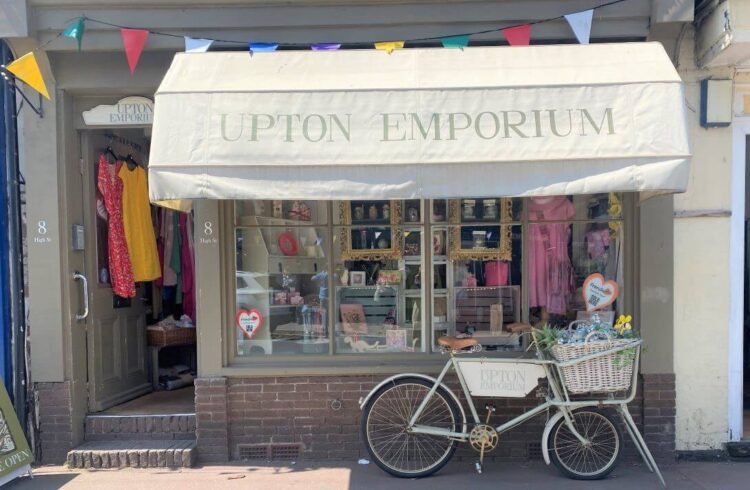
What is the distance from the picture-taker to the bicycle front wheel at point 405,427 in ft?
14.2

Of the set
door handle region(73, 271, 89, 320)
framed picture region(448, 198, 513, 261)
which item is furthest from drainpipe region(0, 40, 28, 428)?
framed picture region(448, 198, 513, 261)

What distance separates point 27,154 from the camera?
15.5 ft

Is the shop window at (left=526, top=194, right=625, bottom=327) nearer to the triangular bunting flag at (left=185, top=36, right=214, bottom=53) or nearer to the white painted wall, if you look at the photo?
the white painted wall

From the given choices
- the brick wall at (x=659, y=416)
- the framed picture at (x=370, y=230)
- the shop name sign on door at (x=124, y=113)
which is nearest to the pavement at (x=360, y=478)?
the brick wall at (x=659, y=416)

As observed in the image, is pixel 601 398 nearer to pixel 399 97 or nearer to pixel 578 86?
pixel 578 86

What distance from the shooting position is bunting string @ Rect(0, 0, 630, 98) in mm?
4332

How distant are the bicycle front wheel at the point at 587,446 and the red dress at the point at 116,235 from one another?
4.07 m

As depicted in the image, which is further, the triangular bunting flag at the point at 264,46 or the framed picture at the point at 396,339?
the framed picture at the point at 396,339

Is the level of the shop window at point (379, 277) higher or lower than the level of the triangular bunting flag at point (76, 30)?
lower

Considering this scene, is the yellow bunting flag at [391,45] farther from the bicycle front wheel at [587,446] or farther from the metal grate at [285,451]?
the metal grate at [285,451]

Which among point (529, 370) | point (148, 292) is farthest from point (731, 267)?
point (148, 292)

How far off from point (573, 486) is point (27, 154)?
510 centimetres

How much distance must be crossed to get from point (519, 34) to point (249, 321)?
3257 millimetres

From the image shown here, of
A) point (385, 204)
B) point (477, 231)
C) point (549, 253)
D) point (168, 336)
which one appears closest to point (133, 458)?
point (168, 336)
